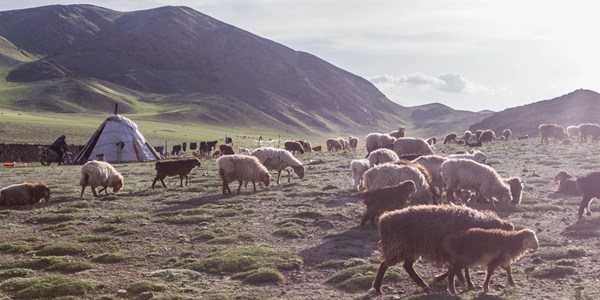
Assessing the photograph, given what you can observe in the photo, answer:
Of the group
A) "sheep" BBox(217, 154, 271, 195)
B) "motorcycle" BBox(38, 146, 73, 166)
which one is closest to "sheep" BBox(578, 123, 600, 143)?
"sheep" BBox(217, 154, 271, 195)

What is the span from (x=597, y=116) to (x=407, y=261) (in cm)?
10669

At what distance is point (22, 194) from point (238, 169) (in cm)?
819

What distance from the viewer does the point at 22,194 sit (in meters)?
19.2

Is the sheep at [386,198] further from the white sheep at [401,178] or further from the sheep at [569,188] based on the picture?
the sheep at [569,188]

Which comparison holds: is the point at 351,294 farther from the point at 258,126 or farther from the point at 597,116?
the point at 258,126

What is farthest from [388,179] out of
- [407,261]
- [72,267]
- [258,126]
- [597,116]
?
[258,126]

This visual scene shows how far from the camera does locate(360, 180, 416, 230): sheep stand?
14.3 metres

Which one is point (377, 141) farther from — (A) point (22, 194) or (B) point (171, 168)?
(A) point (22, 194)

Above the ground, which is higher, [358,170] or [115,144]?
[115,144]

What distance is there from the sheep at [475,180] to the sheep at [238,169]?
8.19 metres

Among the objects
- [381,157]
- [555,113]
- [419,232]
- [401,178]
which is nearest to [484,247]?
[419,232]

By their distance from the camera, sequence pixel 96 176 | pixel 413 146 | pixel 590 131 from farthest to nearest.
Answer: pixel 590 131 → pixel 413 146 → pixel 96 176

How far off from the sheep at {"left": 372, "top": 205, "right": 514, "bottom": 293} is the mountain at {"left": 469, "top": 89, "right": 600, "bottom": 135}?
9753cm

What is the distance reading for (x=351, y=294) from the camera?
9547 mm
